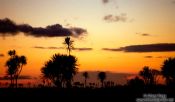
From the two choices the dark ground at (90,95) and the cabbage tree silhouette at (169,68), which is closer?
the dark ground at (90,95)

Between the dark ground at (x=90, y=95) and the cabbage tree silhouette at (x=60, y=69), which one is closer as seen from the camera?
the dark ground at (x=90, y=95)

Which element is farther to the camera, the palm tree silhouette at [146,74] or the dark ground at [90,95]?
the palm tree silhouette at [146,74]

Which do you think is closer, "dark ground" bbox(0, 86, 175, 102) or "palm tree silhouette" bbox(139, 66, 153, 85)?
"dark ground" bbox(0, 86, 175, 102)

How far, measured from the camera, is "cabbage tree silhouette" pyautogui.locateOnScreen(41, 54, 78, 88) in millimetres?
101312

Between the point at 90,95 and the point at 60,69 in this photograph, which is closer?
the point at 90,95

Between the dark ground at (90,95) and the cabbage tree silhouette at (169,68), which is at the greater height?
the cabbage tree silhouette at (169,68)

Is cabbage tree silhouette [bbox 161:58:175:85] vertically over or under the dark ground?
over

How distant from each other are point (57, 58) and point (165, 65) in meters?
31.5

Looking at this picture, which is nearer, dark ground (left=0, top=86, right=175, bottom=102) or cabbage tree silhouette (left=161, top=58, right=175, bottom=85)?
dark ground (left=0, top=86, right=175, bottom=102)

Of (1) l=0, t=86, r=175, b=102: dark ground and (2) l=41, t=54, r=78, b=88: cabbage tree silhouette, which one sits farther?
(2) l=41, t=54, r=78, b=88: cabbage tree silhouette

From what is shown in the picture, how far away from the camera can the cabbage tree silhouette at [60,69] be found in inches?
3989

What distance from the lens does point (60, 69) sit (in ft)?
339

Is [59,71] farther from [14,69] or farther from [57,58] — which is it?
[14,69]

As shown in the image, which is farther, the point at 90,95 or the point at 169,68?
the point at 169,68
